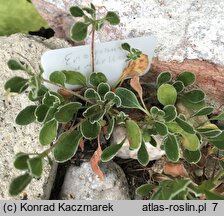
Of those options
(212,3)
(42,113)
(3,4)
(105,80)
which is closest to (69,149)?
(42,113)

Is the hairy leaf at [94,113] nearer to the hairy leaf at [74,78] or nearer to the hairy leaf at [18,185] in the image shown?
the hairy leaf at [74,78]

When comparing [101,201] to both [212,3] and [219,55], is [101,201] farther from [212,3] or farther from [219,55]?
[212,3]

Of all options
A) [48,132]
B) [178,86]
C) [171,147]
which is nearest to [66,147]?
[48,132]

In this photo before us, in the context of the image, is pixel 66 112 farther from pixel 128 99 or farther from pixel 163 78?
pixel 163 78

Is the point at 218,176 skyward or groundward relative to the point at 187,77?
groundward

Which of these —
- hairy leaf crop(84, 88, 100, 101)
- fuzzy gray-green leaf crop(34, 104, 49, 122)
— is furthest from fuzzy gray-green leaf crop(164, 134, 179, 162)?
fuzzy gray-green leaf crop(34, 104, 49, 122)

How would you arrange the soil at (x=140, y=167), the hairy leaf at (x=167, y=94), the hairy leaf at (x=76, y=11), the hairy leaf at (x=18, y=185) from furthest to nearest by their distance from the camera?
the soil at (x=140, y=167) < the hairy leaf at (x=167, y=94) < the hairy leaf at (x=76, y=11) < the hairy leaf at (x=18, y=185)

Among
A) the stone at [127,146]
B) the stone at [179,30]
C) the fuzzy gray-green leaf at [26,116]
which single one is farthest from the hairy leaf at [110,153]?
the stone at [179,30]
